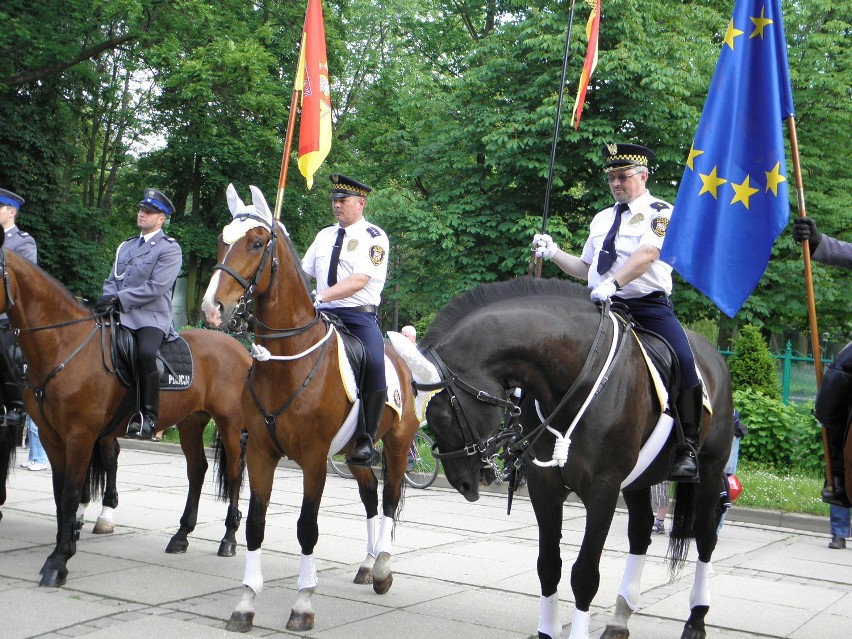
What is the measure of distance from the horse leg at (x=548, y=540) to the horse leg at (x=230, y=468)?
12.0 ft

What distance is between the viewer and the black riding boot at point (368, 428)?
672 cm

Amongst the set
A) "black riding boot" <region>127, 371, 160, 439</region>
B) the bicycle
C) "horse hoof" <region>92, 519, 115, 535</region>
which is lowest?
"horse hoof" <region>92, 519, 115, 535</region>

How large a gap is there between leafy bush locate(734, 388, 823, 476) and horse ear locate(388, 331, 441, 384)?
1067cm

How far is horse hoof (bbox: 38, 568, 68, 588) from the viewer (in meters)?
6.83

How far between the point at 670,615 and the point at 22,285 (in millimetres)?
5318

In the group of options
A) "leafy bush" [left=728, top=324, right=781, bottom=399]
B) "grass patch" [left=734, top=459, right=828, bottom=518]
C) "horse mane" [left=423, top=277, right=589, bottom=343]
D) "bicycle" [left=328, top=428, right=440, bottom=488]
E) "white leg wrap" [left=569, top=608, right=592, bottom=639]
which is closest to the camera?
"horse mane" [left=423, top=277, right=589, bottom=343]

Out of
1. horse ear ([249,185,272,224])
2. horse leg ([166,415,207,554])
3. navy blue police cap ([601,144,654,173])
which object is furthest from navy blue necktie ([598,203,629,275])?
horse leg ([166,415,207,554])

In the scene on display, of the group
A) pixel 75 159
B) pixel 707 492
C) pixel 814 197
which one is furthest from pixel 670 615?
pixel 75 159

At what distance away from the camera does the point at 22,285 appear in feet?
23.8

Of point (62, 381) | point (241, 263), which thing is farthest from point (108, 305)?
point (241, 263)

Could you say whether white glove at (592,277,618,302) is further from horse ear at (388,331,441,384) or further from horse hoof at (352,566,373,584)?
horse hoof at (352,566,373,584)

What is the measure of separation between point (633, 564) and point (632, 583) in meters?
0.13

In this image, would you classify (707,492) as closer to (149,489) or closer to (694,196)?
(694,196)

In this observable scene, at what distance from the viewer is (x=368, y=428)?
6836mm
